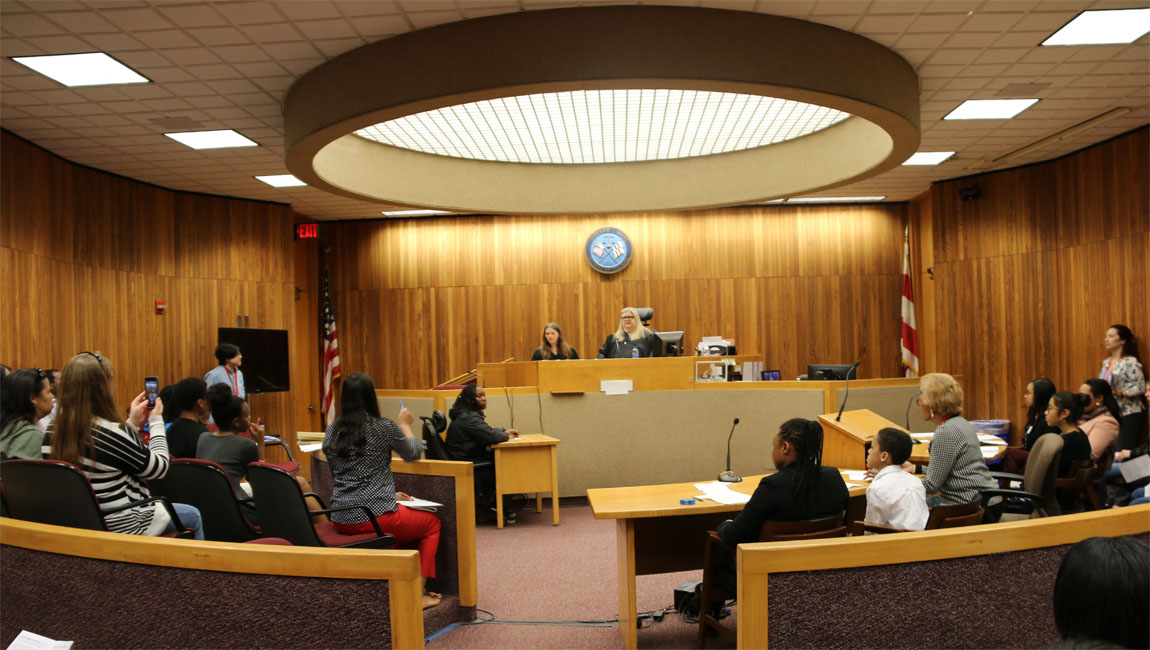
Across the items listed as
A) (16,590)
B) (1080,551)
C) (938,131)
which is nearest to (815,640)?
(1080,551)

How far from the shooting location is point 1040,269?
933 centimetres

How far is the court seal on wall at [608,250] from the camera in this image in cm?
1129

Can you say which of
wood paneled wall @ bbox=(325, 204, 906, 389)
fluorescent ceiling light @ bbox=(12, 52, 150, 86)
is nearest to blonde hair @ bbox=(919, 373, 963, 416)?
fluorescent ceiling light @ bbox=(12, 52, 150, 86)

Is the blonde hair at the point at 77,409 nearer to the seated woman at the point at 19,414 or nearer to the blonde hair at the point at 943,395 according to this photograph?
the seated woman at the point at 19,414

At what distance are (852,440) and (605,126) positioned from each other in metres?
4.18

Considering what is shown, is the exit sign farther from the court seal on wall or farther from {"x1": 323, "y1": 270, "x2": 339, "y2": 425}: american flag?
the court seal on wall

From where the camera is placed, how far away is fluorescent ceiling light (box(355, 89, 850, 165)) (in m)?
7.08

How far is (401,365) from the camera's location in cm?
1158

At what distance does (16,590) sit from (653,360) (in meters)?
6.21

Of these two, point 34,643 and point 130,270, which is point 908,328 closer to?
point 130,270

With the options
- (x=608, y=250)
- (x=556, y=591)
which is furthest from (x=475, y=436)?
(x=608, y=250)

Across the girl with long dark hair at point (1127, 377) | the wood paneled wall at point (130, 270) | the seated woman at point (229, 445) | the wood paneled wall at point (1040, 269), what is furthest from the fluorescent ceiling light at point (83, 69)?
the wood paneled wall at point (1040, 269)

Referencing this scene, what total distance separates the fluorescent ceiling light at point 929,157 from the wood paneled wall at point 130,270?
7.88 metres

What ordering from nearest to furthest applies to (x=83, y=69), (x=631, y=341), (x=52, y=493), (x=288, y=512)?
(x=52, y=493) < (x=288, y=512) < (x=83, y=69) < (x=631, y=341)
